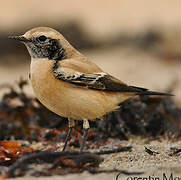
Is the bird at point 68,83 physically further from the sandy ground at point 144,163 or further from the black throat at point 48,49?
the sandy ground at point 144,163

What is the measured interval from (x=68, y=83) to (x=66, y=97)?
0.19 meters

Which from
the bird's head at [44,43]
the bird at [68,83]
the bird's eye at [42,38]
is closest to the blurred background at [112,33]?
the bird at [68,83]

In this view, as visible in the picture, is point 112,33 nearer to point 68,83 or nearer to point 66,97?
point 68,83

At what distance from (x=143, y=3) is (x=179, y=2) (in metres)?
1.49

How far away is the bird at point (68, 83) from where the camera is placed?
513cm

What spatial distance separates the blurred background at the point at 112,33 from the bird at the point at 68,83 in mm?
4176

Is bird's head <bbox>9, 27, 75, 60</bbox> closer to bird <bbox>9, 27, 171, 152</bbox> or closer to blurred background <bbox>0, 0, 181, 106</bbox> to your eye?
bird <bbox>9, 27, 171, 152</bbox>

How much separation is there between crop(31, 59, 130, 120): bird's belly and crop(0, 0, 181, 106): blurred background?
174 inches

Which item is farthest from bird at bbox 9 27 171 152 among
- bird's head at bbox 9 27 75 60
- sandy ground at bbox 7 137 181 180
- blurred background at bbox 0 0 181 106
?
blurred background at bbox 0 0 181 106

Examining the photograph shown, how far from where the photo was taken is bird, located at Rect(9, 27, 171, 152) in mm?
5129

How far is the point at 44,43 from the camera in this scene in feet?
18.1

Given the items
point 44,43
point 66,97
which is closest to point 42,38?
point 44,43

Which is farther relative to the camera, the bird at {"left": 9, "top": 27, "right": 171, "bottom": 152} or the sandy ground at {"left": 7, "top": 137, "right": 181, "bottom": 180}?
the bird at {"left": 9, "top": 27, "right": 171, "bottom": 152}

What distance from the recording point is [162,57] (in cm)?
1234
